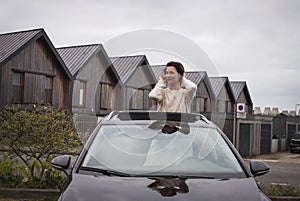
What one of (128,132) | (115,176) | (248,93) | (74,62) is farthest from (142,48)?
(248,93)

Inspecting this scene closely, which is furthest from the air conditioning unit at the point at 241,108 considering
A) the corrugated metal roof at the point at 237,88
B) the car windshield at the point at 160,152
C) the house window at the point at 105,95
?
the corrugated metal roof at the point at 237,88

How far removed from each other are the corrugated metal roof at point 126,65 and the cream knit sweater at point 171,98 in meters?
26.1

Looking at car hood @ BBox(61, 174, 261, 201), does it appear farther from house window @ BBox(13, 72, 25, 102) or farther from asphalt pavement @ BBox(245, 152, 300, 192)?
house window @ BBox(13, 72, 25, 102)

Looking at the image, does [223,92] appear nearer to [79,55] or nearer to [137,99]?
[137,99]

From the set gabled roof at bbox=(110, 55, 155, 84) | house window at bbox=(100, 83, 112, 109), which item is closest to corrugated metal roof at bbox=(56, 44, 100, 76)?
gabled roof at bbox=(110, 55, 155, 84)

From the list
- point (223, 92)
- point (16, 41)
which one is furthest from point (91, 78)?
point (223, 92)

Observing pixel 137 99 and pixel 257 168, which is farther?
pixel 137 99

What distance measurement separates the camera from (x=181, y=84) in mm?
5445

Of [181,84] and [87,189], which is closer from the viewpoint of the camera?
[87,189]

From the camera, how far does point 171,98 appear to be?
5301mm

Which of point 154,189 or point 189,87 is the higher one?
point 189,87

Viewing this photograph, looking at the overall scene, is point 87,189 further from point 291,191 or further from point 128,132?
point 291,191

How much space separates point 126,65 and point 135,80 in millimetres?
A: 3871

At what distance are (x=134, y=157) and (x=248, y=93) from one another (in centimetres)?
5192
